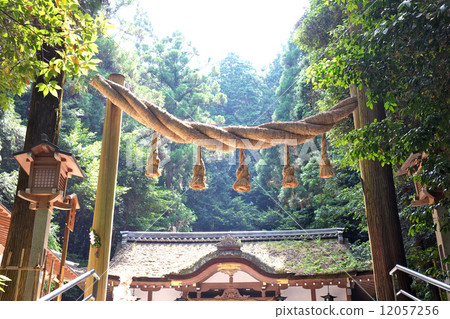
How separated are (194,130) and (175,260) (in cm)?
806

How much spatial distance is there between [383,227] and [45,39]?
3.09 meters

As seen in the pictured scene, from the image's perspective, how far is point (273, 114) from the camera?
19.3m

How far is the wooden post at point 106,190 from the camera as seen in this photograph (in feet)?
10.8

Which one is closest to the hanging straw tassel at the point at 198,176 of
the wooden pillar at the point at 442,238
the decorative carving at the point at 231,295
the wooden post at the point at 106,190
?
the wooden post at the point at 106,190

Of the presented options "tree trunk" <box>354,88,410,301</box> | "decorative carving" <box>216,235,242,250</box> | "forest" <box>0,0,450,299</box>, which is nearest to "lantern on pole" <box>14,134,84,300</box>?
"forest" <box>0,0,450,299</box>

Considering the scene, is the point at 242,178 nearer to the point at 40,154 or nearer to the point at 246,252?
the point at 40,154

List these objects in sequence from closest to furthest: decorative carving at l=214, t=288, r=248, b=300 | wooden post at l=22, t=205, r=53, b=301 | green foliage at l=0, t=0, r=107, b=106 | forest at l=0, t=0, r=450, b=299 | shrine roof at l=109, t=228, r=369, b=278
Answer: green foliage at l=0, t=0, r=107, b=106, wooden post at l=22, t=205, r=53, b=301, forest at l=0, t=0, r=450, b=299, shrine roof at l=109, t=228, r=369, b=278, decorative carving at l=214, t=288, r=248, b=300

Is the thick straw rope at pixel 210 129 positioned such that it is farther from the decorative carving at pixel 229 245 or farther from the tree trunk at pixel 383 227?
the decorative carving at pixel 229 245

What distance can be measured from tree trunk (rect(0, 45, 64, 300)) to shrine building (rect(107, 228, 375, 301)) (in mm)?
5604

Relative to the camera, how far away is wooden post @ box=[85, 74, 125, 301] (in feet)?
10.8

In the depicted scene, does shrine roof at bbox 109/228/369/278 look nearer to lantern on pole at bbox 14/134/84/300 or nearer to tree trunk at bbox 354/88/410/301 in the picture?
tree trunk at bbox 354/88/410/301

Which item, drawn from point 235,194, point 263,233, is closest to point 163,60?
point 235,194

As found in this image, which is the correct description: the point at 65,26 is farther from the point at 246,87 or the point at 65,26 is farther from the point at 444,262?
the point at 246,87

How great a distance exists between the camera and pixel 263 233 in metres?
11.8
